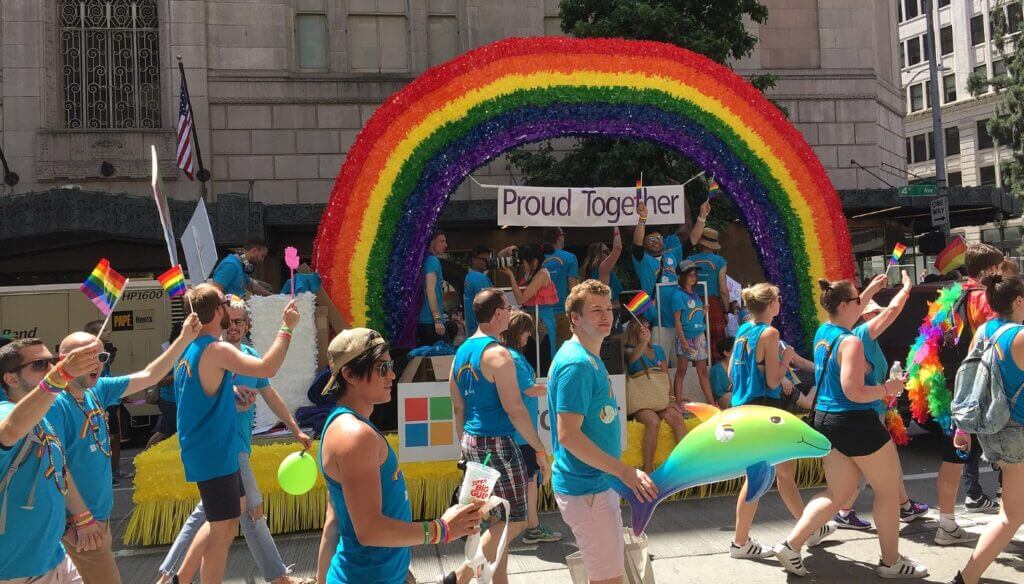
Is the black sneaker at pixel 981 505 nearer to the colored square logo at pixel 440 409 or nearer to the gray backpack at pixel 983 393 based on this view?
the gray backpack at pixel 983 393

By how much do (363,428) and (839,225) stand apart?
26.1ft

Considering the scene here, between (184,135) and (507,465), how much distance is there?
1170 cm

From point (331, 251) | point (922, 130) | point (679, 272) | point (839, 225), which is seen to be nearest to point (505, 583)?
point (331, 251)

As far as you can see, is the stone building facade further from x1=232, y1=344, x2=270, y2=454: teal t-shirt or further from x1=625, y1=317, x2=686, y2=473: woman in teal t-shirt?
x1=232, y1=344, x2=270, y2=454: teal t-shirt

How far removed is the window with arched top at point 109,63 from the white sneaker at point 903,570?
1726cm

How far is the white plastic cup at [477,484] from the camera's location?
2883 mm

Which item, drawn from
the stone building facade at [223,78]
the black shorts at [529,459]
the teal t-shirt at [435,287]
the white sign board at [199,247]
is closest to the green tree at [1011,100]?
the stone building facade at [223,78]

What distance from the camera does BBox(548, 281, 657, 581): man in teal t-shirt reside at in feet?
12.2

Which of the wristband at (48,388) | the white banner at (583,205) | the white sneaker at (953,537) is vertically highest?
the white banner at (583,205)

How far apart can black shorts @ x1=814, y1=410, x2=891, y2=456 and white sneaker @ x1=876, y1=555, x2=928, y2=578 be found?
0.74 m

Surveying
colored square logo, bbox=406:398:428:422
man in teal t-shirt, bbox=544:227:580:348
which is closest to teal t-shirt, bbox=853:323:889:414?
colored square logo, bbox=406:398:428:422

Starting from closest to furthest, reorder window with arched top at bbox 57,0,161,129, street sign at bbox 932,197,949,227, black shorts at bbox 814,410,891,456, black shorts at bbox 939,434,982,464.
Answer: black shorts at bbox 814,410,891,456, black shorts at bbox 939,434,982,464, street sign at bbox 932,197,949,227, window with arched top at bbox 57,0,161,129

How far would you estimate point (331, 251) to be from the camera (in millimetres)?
8422

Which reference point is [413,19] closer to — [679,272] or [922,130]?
[679,272]
